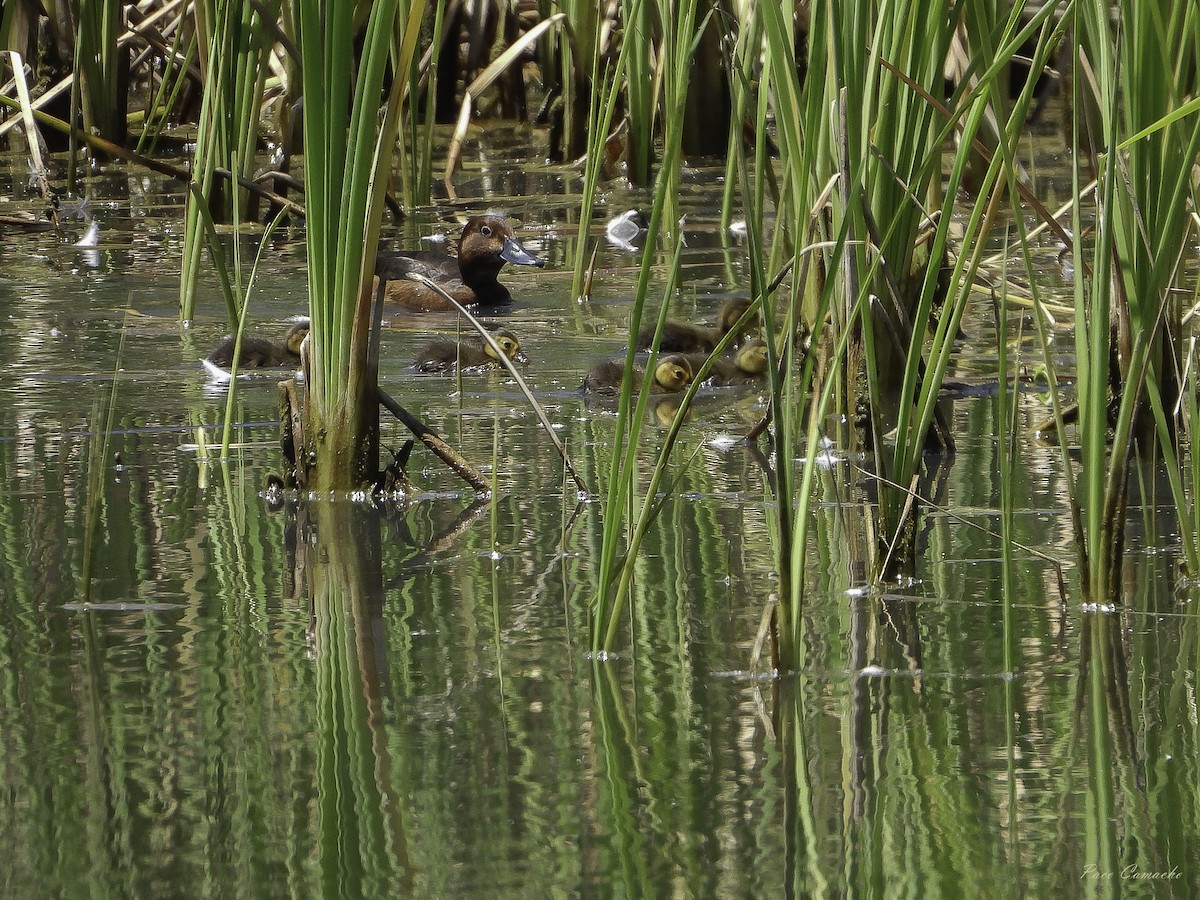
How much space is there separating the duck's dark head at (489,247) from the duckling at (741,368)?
5.44ft

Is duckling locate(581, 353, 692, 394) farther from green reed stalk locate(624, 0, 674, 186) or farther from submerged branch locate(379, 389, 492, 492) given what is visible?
green reed stalk locate(624, 0, 674, 186)

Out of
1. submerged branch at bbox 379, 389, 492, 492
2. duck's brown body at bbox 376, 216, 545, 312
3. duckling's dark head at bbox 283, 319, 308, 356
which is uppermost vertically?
submerged branch at bbox 379, 389, 492, 492

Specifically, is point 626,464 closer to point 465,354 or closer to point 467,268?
point 465,354

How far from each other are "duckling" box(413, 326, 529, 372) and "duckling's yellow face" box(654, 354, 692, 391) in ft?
1.28

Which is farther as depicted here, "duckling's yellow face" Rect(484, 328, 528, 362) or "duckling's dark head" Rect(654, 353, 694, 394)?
"duckling's yellow face" Rect(484, 328, 528, 362)

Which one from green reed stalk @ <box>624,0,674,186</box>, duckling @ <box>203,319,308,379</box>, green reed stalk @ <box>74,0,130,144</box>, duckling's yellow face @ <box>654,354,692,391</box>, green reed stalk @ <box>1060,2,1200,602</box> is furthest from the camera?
green reed stalk @ <box>74,0,130,144</box>

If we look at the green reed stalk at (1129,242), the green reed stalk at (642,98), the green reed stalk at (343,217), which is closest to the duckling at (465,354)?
the green reed stalk at (343,217)

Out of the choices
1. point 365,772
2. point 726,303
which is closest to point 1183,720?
point 365,772

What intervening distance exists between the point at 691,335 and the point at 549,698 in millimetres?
3174

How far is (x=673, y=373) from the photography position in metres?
5.02

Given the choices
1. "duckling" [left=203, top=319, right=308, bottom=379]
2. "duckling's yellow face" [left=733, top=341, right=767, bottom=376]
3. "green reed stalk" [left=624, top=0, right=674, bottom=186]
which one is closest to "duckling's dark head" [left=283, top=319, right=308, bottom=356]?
"duckling" [left=203, top=319, right=308, bottom=379]

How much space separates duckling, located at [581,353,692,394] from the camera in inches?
184

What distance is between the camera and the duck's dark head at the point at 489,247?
6656 millimetres

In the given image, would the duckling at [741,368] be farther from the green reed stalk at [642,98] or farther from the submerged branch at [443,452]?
the green reed stalk at [642,98]
